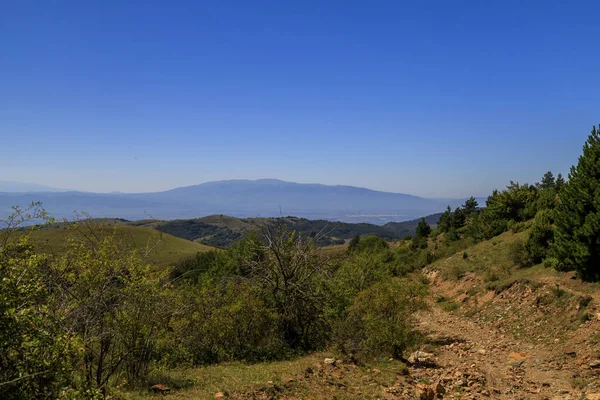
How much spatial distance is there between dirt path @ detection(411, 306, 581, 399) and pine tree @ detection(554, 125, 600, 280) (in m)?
5.12

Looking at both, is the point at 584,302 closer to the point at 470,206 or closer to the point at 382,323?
the point at 382,323

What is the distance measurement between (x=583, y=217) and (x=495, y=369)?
29.5 ft

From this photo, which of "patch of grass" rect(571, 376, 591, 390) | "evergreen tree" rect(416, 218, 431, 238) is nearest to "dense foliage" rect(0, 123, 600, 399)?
"patch of grass" rect(571, 376, 591, 390)

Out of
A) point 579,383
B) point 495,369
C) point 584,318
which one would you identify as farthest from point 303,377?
point 584,318

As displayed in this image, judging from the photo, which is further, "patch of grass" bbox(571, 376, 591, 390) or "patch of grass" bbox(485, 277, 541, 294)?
"patch of grass" bbox(485, 277, 541, 294)

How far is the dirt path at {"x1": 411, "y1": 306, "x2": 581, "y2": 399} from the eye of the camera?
36.3 feet

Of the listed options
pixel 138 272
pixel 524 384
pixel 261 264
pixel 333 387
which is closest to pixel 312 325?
pixel 261 264

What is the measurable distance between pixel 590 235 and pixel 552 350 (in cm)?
572

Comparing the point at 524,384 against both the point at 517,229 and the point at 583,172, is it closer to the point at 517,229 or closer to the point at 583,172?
the point at 583,172

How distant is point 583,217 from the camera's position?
664 inches

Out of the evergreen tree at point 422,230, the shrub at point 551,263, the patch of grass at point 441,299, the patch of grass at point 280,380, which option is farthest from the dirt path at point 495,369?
the evergreen tree at point 422,230

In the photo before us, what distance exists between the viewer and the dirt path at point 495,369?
1106 centimetres

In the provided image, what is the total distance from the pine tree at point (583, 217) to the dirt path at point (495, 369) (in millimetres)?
A: 5120

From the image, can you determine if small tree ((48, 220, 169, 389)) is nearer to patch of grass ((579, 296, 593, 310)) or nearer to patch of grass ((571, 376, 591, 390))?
patch of grass ((571, 376, 591, 390))
